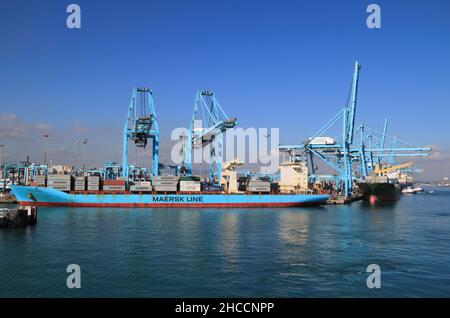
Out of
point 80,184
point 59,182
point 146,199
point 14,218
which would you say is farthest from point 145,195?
point 14,218

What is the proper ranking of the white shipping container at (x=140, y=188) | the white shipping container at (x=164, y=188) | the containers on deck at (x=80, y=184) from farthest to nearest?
the white shipping container at (x=164, y=188) → the white shipping container at (x=140, y=188) → the containers on deck at (x=80, y=184)

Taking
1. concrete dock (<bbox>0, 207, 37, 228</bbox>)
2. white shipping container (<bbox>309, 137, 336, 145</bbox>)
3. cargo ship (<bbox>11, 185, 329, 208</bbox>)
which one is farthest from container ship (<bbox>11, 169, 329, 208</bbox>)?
concrete dock (<bbox>0, 207, 37, 228</bbox>)

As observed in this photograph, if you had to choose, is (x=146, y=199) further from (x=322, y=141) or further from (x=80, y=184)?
(x=322, y=141)

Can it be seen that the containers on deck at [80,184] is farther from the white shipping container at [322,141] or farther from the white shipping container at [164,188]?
the white shipping container at [322,141]

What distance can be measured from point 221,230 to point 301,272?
684 inches

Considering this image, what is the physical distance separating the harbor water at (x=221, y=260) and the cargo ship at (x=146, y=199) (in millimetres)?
25930

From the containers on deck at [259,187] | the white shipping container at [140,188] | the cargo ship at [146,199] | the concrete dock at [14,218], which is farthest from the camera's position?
the containers on deck at [259,187]

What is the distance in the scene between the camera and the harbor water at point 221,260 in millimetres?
19141

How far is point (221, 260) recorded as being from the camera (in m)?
25.0

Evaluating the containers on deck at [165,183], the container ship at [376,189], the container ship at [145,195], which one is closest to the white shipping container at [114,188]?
the container ship at [145,195]

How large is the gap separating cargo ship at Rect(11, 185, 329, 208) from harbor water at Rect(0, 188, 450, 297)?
25.9 metres

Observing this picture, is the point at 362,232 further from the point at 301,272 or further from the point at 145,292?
the point at 145,292
